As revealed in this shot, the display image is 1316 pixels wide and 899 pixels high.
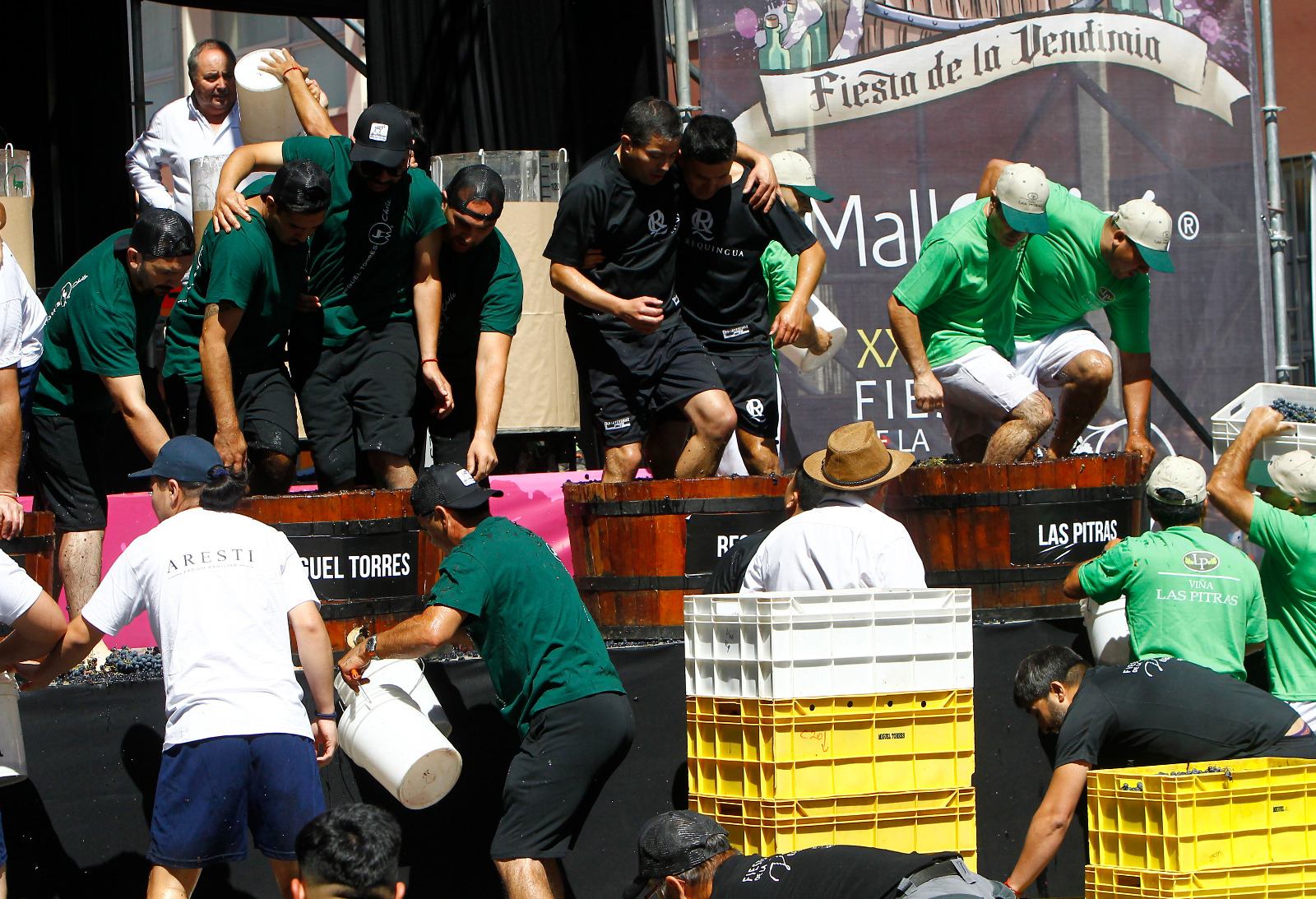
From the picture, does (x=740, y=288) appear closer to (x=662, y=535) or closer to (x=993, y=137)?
(x=662, y=535)

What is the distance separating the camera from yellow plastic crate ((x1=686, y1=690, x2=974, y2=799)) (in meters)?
3.79

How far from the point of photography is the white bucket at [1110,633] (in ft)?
16.7

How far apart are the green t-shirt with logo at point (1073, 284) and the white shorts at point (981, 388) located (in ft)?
1.14

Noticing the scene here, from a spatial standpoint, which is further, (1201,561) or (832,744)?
(1201,561)

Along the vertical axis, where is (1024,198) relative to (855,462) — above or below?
above

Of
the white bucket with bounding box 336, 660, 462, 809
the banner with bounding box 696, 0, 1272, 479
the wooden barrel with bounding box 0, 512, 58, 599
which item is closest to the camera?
the white bucket with bounding box 336, 660, 462, 809

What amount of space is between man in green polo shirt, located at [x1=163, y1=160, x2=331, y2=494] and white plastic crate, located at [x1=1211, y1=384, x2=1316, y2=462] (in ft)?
11.5

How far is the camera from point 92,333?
479 cm

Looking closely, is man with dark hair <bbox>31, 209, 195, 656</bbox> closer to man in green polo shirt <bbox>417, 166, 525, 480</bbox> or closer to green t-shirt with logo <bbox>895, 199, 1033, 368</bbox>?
man in green polo shirt <bbox>417, 166, 525, 480</bbox>

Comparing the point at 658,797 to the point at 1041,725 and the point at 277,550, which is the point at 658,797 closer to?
the point at 1041,725

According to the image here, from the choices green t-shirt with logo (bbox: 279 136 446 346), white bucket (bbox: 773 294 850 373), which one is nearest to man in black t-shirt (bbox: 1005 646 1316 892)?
white bucket (bbox: 773 294 850 373)

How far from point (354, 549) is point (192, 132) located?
3.20 metres

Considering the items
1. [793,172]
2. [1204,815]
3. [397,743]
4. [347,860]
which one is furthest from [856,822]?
[793,172]

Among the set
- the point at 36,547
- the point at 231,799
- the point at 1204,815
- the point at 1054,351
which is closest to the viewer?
the point at 231,799
